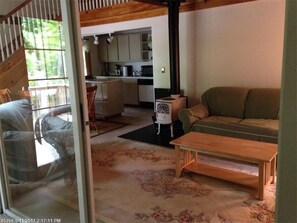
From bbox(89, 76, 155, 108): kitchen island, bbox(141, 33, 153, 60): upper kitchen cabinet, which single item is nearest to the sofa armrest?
bbox(89, 76, 155, 108): kitchen island

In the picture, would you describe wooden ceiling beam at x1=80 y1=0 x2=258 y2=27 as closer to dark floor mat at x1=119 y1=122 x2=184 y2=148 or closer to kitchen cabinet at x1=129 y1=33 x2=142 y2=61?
kitchen cabinet at x1=129 y1=33 x2=142 y2=61

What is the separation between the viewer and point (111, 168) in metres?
3.33

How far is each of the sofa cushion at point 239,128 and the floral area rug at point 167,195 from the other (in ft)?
1.31

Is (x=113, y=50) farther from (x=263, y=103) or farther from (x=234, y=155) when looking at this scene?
(x=234, y=155)

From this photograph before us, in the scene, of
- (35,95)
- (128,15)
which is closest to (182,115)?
(35,95)

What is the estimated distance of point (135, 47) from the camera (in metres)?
7.50

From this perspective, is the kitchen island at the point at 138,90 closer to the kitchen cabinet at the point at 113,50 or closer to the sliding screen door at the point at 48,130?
the kitchen cabinet at the point at 113,50

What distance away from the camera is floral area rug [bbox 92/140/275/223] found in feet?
7.42

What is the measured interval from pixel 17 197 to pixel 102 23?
15.2 feet

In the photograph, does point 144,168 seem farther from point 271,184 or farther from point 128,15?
point 128,15

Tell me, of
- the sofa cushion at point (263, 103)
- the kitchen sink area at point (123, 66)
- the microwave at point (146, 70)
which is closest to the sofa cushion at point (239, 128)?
the sofa cushion at point (263, 103)

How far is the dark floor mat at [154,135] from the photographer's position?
172 inches

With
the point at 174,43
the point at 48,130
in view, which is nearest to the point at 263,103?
the point at 174,43

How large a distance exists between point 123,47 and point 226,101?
4.43 metres
